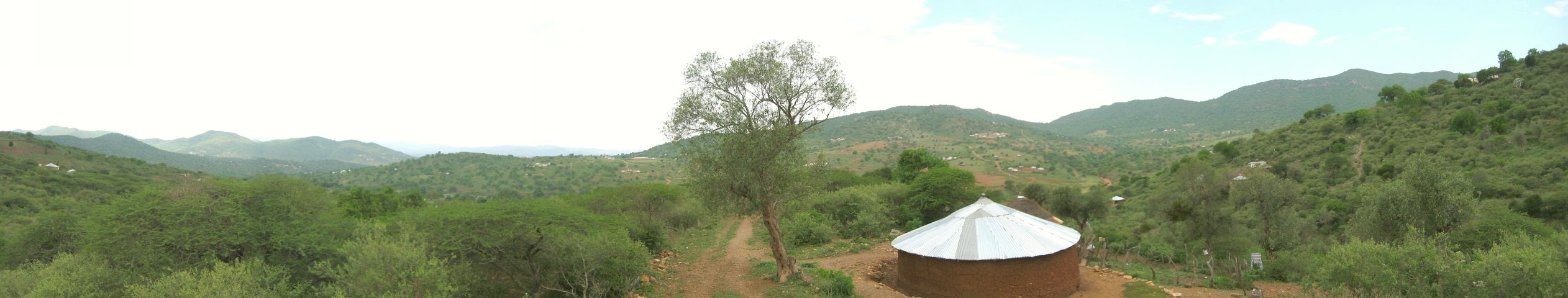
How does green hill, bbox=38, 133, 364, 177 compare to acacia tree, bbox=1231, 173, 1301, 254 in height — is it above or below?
above

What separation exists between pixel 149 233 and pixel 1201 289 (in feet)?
92.9

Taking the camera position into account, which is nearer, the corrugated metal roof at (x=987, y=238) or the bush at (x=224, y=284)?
the bush at (x=224, y=284)

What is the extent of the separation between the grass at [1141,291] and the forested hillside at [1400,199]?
2.85 metres

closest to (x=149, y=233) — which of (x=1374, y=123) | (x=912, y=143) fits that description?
(x=1374, y=123)

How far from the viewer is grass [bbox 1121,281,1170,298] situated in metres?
16.5

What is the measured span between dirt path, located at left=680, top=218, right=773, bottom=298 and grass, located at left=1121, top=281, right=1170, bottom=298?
35.0 feet

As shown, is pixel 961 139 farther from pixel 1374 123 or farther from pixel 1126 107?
pixel 1126 107

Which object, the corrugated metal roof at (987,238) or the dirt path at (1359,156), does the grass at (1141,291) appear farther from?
the dirt path at (1359,156)

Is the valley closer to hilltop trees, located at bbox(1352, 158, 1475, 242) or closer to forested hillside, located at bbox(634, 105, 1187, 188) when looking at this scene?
hilltop trees, located at bbox(1352, 158, 1475, 242)

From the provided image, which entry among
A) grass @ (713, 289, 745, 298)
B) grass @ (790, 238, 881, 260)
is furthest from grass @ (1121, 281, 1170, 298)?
grass @ (713, 289, 745, 298)

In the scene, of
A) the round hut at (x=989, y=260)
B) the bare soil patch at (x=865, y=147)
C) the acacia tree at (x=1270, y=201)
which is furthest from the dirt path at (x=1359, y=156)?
the bare soil patch at (x=865, y=147)

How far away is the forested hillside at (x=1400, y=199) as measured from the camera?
36.9 ft

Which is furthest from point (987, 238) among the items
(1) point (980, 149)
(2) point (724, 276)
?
(1) point (980, 149)

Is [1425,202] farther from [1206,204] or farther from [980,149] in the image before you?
[980,149]
